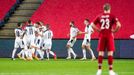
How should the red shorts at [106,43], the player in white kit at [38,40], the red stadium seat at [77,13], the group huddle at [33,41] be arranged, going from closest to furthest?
the red shorts at [106,43]
the group huddle at [33,41]
the player in white kit at [38,40]
the red stadium seat at [77,13]

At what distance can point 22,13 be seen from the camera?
118ft

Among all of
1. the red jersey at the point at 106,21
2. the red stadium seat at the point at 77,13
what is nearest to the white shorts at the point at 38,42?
the red stadium seat at the point at 77,13

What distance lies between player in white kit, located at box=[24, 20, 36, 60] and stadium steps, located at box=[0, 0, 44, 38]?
4.98 m

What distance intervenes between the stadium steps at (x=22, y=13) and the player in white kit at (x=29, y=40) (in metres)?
4.98

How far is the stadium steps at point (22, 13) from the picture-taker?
3522cm

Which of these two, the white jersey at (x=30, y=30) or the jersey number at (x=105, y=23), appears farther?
the white jersey at (x=30, y=30)

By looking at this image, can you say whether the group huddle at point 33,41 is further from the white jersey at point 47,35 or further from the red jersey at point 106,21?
the red jersey at point 106,21

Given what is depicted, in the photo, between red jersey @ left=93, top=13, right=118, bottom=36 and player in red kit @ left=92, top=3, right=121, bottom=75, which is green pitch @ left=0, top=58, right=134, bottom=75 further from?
red jersey @ left=93, top=13, right=118, bottom=36

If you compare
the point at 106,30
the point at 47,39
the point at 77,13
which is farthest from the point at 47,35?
the point at 106,30

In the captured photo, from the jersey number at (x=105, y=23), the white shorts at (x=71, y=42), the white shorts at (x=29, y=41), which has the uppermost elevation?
the jersey number at (x=105, y=23)

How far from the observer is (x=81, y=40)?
A: 3288cm

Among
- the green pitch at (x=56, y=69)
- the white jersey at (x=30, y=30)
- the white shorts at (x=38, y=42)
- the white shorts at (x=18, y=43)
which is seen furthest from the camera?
the white shorts at (x=38, y=42)

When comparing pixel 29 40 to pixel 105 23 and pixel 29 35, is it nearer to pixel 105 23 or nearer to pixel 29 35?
pixel 29 35

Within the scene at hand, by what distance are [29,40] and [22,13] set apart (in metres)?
6.43
